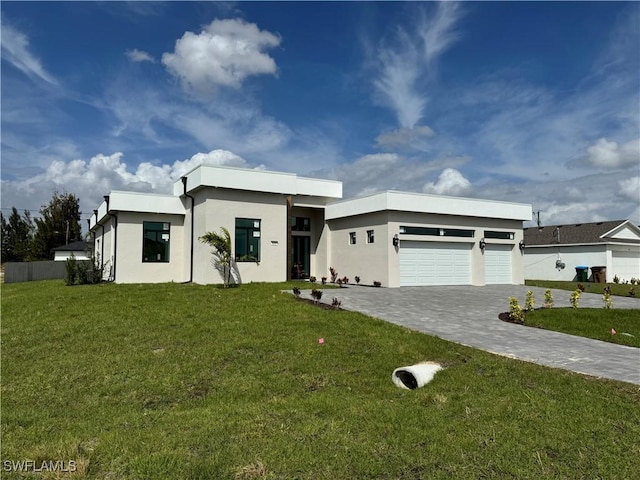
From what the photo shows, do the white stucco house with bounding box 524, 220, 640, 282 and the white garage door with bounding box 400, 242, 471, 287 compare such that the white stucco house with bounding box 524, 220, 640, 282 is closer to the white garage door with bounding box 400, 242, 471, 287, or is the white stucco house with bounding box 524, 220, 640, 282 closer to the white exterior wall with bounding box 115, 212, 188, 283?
the white garage door with bounding box 400, 242, 471, 287

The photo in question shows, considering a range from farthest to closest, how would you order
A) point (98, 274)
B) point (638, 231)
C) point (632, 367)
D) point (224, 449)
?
point (638, 231) → point (98, 274) → point (632, 367) → point (224, 449)

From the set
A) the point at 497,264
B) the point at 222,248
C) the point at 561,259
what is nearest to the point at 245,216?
the point at 222,248

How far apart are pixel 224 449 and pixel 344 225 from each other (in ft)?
Answer: 59.0

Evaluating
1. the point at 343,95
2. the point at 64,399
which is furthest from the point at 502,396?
the point at 343,95

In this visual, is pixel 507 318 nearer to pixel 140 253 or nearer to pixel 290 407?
pixel 290 407

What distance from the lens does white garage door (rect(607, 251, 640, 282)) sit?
1210 inches

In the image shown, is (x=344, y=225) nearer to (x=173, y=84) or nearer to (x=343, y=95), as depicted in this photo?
(x=343, y=95)

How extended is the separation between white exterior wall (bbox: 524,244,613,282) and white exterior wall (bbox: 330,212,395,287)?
772 inches

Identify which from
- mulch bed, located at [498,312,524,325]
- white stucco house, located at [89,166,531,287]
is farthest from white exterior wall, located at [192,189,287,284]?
mulch bed, located at [498,312,524,325]

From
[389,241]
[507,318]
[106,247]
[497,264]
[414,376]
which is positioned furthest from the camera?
[106,247]

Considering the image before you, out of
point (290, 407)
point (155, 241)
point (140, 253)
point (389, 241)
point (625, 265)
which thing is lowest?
point (290, 407)

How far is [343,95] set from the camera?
16.6 meters

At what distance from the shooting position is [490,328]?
1016cm

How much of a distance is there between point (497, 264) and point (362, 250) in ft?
25.0
